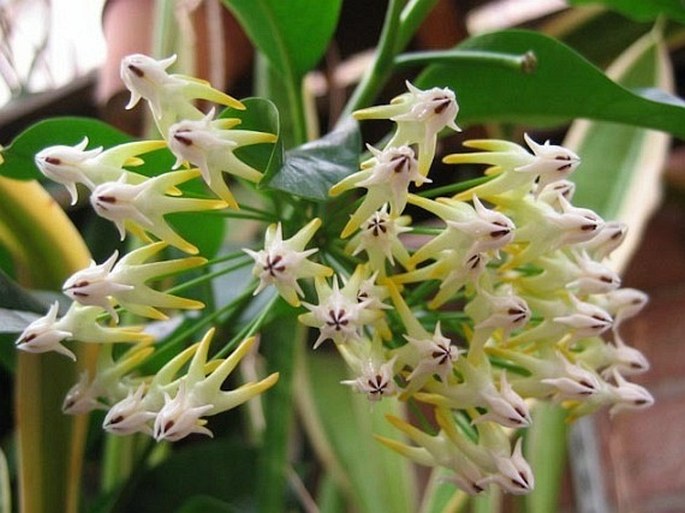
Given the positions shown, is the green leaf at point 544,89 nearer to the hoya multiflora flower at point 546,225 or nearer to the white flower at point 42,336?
the hoya multiflora flower at point 546,225

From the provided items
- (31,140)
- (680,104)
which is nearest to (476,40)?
(680,104)

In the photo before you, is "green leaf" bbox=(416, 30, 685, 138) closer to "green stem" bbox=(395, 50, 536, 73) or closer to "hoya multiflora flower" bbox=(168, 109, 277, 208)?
"green stem" bbox=(395, 50, 536, 73)

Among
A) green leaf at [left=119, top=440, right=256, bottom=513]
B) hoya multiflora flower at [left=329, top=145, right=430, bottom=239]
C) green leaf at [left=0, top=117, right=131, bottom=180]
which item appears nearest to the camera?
hoya multiflora flower at [left=329, top=145, right=430, bottom=239]

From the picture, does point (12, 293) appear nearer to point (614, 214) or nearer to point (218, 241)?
point (218, 241)

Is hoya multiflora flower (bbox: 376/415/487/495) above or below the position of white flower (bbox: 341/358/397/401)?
below

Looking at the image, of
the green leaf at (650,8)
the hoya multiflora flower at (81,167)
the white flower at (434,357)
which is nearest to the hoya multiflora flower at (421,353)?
the white flower at (434,357)

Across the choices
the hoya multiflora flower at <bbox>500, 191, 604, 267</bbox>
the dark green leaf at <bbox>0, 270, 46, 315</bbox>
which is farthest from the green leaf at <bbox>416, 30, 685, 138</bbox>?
the dark green leaf at <bbox>0, 270, 46, 315</bbox>

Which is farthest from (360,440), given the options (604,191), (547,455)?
(604,191)
